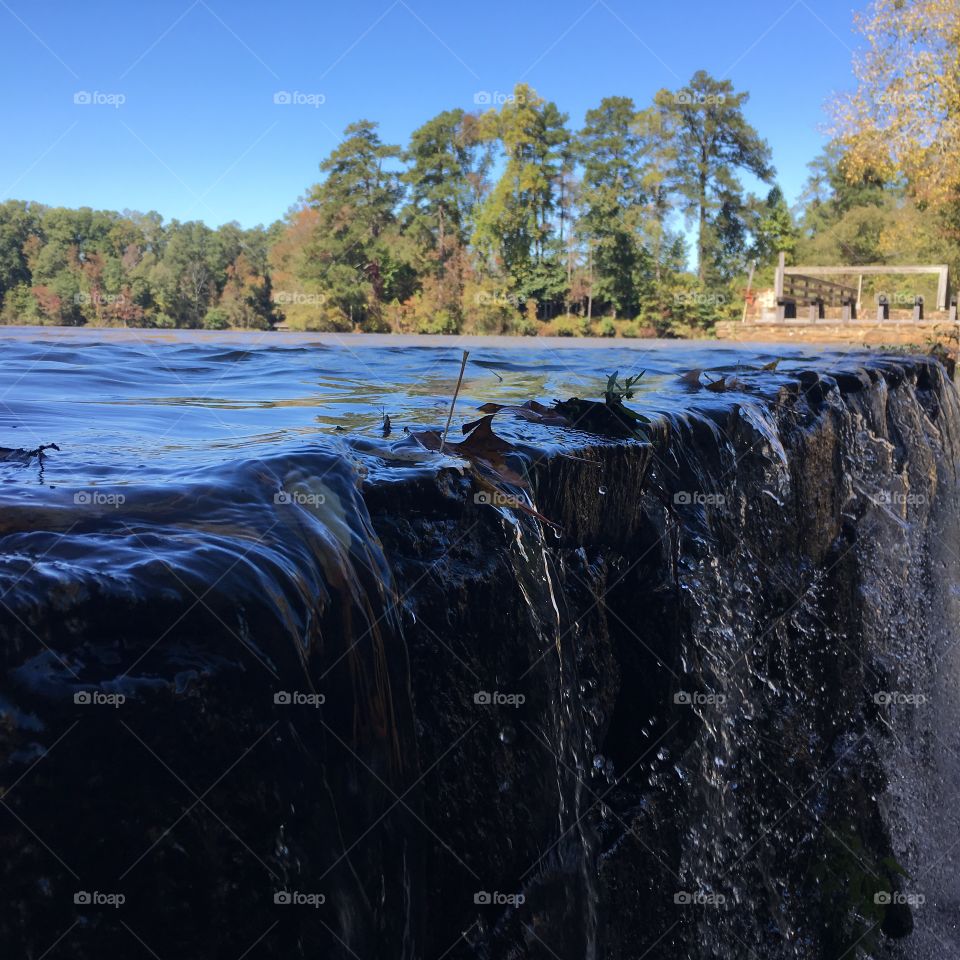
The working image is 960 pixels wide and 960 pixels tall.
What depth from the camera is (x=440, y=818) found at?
6.09 feet

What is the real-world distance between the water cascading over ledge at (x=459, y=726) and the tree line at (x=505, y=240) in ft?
129

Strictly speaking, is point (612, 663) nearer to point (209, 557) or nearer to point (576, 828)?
point (576, 828)

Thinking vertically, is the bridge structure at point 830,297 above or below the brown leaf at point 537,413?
above

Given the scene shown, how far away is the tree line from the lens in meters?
46.2

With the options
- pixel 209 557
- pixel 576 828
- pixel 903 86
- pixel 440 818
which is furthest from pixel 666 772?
pixel 903 86

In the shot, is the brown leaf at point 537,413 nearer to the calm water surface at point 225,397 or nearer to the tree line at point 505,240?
the calm water surface at point 225,397

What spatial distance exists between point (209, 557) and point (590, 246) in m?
52.7

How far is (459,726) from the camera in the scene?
1.93 m

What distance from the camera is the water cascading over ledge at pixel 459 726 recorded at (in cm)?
118

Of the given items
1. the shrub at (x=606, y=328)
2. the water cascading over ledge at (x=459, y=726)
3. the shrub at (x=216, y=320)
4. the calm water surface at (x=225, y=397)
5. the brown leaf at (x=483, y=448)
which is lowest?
the water cascading over ledge at (x=459, y=726)

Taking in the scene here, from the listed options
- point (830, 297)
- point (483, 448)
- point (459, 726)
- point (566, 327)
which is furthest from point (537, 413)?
point (566, 327)

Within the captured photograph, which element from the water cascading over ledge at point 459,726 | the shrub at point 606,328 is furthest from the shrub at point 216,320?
the water cascading over ledge at point 459,726

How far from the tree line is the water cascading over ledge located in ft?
129

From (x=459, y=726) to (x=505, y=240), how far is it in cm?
5112
